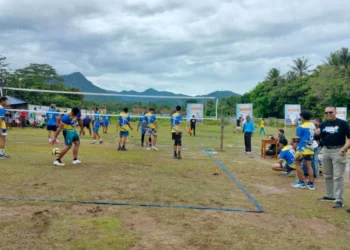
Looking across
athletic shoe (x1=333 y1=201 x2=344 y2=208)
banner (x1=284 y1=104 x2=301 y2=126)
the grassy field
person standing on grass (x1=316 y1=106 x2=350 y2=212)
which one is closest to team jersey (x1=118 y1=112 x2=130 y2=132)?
the grassy field

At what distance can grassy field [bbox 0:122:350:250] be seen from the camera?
364cm

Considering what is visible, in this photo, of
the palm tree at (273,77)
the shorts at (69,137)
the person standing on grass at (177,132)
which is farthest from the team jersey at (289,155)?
the palm tree at (273,77)

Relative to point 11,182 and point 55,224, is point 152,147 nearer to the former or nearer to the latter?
point 11,182

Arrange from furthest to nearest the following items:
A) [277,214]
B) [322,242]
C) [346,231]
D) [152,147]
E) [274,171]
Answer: [152,147] < [274,171] < [277,214] < [346,231] < [322,242]

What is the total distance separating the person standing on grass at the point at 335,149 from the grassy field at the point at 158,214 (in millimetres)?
369

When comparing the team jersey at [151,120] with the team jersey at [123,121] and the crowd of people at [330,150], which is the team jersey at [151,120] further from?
the crowd of people at [330,150]

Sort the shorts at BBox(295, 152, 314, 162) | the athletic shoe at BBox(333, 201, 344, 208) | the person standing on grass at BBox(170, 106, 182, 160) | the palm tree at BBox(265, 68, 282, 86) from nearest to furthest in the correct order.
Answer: the athletic shoe at BBox(333, 201, 344, 208)
the shorts at BBox(295, 152, 314, 162)
the person standing on grass at BBox(170, 106, 182, 160)
the palm tree at BBox(265, 68, 282, 86)

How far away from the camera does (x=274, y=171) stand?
857 cm

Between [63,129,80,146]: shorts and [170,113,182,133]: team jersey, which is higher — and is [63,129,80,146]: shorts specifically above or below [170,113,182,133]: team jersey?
below

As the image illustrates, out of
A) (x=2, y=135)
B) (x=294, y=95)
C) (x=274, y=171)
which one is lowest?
(x=274, y=171)

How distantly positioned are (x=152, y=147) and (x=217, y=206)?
25.3 feet

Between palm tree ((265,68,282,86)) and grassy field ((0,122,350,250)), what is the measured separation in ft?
185

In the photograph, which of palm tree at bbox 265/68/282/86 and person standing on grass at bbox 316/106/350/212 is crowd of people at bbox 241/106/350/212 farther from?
palm tree at bbox 265/68/282/86

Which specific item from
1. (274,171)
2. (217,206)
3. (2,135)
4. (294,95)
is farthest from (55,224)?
(294,95)
